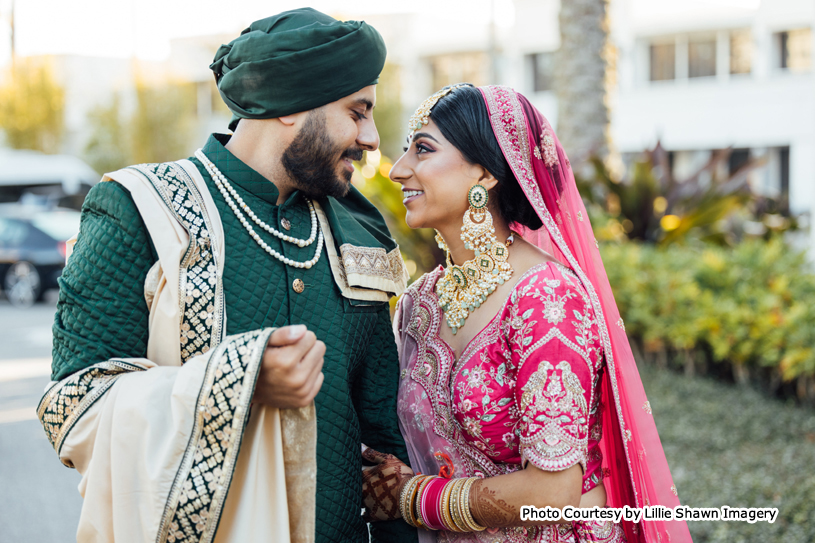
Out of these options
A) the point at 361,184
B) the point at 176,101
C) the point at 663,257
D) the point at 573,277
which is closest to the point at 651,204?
the point at 663,257

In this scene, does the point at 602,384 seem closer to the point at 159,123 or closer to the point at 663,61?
the point at 663,61

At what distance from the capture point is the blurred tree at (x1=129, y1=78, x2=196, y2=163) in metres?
24.0

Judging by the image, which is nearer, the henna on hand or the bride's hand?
the henna on hand

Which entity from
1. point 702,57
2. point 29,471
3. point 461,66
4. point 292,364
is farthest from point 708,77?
point 292,364

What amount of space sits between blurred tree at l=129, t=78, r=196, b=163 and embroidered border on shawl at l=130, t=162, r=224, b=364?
23402 millimetres

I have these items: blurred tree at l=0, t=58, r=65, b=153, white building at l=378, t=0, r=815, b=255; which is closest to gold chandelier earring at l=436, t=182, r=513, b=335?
white building at l=378, t=0, r=815, b=255

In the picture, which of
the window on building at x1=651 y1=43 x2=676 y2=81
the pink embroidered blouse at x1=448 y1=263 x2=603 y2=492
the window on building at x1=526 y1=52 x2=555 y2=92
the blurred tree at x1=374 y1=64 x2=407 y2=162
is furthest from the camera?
the blurred tree at x1=374 y1=64 x2=407 y2=162

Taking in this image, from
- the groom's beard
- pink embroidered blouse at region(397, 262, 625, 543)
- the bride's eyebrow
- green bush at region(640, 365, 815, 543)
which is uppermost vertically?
the bride's eyebrow

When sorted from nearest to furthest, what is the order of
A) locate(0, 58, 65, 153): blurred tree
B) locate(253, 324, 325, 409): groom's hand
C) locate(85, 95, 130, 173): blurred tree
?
locate(253, 324, 325, 409): groom's hand → locate(0, 58, 65, 153): blurred tree → locate(85, 95, 130, 173): blurred tree

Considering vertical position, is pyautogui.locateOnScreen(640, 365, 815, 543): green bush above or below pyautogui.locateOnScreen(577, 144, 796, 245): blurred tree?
below

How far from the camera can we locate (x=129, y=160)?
24.7 metres

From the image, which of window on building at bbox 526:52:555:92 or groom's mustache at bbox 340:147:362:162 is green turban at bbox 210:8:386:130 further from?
window on building at bbox 526:52:555:92

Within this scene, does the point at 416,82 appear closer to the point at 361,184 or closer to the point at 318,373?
the point at 361,184

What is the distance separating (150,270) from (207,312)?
0.51ft
